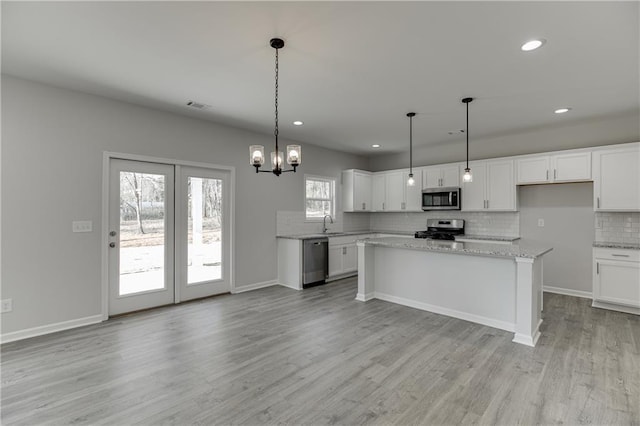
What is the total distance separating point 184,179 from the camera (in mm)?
4543

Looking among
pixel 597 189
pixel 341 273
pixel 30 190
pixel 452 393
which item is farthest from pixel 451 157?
pixel 30 190

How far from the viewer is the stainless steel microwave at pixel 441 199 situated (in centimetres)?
588

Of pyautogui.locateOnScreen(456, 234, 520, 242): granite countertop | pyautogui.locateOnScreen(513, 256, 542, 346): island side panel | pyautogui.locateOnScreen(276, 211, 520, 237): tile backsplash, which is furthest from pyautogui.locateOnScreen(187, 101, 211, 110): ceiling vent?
pyautogui.locateOnScreen(456, 234, 520, 242): granite countertop

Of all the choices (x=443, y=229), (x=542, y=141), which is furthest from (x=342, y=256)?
(x=542, y=141)

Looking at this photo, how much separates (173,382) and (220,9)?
2791mm

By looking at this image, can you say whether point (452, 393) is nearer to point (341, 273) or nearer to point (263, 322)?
point (263, 322)

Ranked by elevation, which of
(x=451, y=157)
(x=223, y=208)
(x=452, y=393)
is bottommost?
(x=452, y=393)

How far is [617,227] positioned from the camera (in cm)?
459

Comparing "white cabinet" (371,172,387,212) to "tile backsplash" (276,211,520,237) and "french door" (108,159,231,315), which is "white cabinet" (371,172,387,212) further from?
"french door" (108,159,231,315)

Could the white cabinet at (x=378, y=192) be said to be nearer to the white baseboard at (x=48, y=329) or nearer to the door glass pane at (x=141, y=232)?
the door glass pane at (x=141, y=232)

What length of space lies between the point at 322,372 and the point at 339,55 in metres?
Result: 2.76

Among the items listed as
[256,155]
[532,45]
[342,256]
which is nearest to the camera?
[532,45]

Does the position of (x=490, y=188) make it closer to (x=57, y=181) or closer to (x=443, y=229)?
(x=443, y=229)

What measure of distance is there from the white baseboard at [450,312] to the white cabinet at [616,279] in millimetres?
1860
